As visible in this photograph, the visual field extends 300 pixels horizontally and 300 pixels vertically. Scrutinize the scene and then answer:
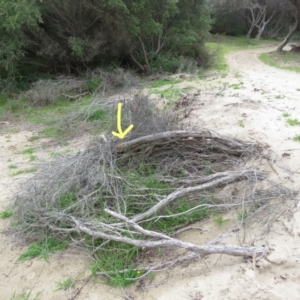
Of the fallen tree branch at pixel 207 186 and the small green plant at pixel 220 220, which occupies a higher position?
the fallen tree branch at pixel 207 186

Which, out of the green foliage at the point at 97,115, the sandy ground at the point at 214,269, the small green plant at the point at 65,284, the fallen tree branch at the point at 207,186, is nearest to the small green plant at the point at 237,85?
the sandy ground at the point at 214,269

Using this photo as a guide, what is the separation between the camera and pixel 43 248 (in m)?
3.49

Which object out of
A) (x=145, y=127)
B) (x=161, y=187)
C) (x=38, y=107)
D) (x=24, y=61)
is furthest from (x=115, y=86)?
(x=161, y=187)

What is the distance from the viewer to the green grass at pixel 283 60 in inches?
507

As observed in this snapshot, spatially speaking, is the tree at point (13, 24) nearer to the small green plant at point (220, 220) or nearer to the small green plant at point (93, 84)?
the small green plant at point (93, 84)

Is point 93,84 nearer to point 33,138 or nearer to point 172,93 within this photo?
point 172,93

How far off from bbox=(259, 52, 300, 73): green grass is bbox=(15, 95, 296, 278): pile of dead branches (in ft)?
29.8

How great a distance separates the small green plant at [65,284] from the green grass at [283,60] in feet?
36.2

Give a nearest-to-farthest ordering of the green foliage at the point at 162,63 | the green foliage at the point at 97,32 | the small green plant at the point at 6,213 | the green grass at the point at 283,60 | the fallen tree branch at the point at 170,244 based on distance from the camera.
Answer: the fallen tree branch at the point at 170,244
the small green plant at the point at 6,213
the green foliage at the point at 97,32
the green foliage at the point at 162,63
the green grass at the point at 283,60

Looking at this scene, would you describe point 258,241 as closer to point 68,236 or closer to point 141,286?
point 141,286

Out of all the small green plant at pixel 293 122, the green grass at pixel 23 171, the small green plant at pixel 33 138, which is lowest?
the small green plant at pixel 33 138

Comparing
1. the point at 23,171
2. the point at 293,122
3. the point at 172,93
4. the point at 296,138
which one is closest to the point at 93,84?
the point at 172,93

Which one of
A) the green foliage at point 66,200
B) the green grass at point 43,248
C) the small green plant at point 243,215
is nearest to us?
the small green plant at point 243,215

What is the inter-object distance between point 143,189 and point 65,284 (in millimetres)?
1238
